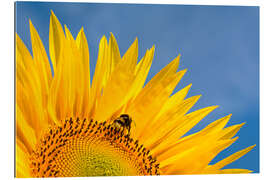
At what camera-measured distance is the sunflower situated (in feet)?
6.96

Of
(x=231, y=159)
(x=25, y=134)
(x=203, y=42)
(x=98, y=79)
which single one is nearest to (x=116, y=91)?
(x=98, y=79)

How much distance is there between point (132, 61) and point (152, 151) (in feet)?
1.92

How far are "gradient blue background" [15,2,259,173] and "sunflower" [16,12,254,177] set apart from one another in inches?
2.7

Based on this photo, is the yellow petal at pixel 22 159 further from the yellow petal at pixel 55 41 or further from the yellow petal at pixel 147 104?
the yellow petal at pixel 147 104

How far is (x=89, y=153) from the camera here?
2.30 metres

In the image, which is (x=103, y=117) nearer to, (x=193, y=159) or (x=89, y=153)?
(x=89, y=153)

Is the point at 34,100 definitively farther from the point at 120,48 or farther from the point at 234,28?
the point at 234,28

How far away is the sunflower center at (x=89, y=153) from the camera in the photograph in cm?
214

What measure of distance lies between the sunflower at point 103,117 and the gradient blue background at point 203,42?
68 mm

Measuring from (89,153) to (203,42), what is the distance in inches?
43.3

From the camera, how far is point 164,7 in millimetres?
2602

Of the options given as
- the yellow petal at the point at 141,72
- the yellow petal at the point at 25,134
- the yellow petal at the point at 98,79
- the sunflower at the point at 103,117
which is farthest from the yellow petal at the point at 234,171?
the yellow petal at the point at 25,134
